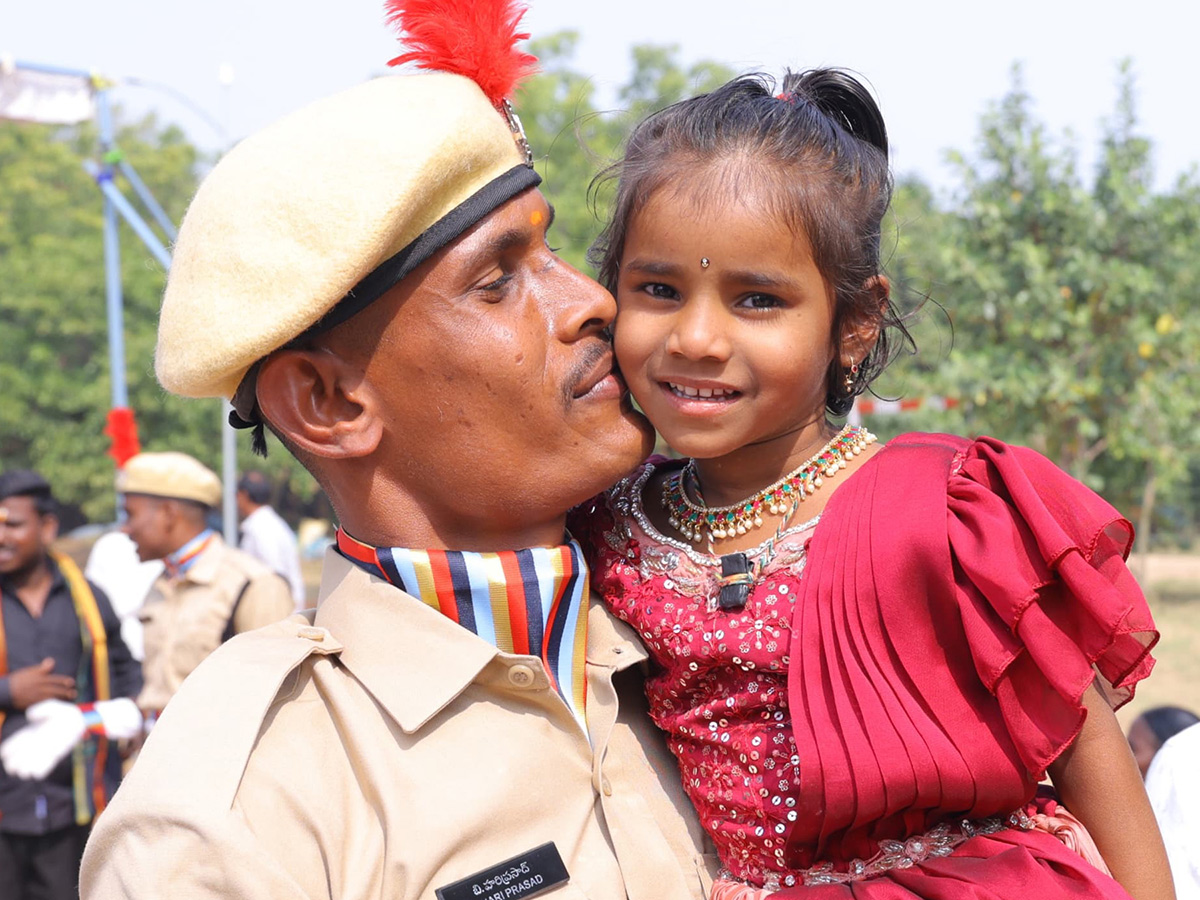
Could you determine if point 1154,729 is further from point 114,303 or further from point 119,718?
point 114,303

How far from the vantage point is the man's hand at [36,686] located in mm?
5742

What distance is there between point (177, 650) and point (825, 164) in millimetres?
4733

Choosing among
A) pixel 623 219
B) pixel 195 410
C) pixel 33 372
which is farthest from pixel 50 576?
pixel 33 372

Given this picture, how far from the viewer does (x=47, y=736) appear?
5.80m

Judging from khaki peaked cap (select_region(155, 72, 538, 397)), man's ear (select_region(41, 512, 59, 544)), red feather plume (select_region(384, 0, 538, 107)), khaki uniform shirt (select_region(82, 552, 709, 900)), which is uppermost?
red feather plume (select_region(384, 0, 538, 107))

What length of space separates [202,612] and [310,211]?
4.44m

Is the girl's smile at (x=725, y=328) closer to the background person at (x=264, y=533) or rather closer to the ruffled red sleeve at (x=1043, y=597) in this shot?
the ruffled red sleeve at (x=1043, y=597)

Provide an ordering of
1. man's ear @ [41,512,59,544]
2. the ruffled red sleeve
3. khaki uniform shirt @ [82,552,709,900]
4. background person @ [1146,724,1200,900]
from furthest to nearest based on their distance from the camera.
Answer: man's ear @ [41,512,59,544], background person @ [1146,724,1200,900], the ruffled red sleeve, khaki uniform shirt @ [82,552,709,900]

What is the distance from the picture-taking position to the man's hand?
574 cm

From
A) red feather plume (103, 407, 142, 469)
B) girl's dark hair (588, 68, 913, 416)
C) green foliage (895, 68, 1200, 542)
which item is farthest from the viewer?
green foliage (895, 68, 1200, 542)

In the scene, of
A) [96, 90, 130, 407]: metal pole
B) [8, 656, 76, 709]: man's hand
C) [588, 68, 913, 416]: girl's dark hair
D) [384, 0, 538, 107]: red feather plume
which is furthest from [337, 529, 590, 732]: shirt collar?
[96, 90, 130, 407]: metal pole

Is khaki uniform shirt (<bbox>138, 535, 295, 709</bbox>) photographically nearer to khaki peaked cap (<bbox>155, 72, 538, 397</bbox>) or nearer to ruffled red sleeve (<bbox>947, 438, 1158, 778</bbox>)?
khaki peaked cap (<bbox>155, 72, 538, 397</bbox>)

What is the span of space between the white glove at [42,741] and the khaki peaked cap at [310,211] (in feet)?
14.2

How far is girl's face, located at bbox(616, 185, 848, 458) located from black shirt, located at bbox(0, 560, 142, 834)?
4716mm
